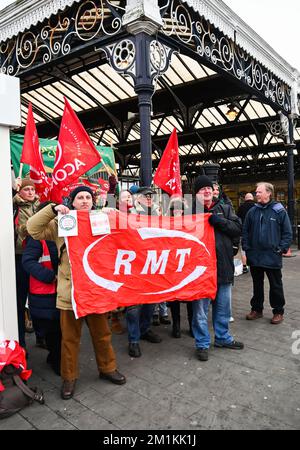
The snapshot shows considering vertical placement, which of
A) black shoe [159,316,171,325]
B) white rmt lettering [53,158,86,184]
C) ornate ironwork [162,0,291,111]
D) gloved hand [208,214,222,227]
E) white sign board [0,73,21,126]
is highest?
ornate ironwork [162,0,291,111]

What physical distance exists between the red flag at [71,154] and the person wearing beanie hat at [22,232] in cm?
42

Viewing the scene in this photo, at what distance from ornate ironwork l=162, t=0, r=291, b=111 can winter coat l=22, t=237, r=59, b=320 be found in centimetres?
404

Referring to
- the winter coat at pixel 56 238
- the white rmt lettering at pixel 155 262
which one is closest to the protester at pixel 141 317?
the white rmt lettering at pixel 155 262

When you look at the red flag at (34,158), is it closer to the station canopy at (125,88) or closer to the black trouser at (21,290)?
the black trouser at (21,290)

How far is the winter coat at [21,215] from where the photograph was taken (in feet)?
11.6

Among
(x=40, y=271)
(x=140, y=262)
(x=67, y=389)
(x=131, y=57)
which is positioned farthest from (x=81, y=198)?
(x=131, y=57)

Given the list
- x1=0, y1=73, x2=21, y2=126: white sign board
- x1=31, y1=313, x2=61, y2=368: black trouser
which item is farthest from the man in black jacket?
x1=0, y1=73, x2=21, y2=126: white sign board

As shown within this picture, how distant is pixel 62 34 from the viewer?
19.1ft

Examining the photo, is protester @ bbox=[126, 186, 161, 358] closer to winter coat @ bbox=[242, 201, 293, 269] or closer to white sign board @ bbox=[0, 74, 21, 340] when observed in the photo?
white sign board @ bbox=[0, 74, 21, 340]

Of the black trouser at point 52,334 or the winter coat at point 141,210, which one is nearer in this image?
the black trouser at point 52,334

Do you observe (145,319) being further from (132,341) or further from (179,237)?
(179,237)

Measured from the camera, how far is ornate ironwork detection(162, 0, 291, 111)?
5.42 m

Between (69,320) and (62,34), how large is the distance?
527cm

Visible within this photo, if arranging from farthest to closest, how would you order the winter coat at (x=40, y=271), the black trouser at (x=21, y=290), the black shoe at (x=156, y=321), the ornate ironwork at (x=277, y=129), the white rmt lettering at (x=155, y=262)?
the ornate ironwork at (x=277, y=129) < the black shoe at (x=156, y=321) < the black trouser at (x=21, y=290) < the white rmt lettering at (x=155, y=262) < the winter coat at (x=40, y=271)
